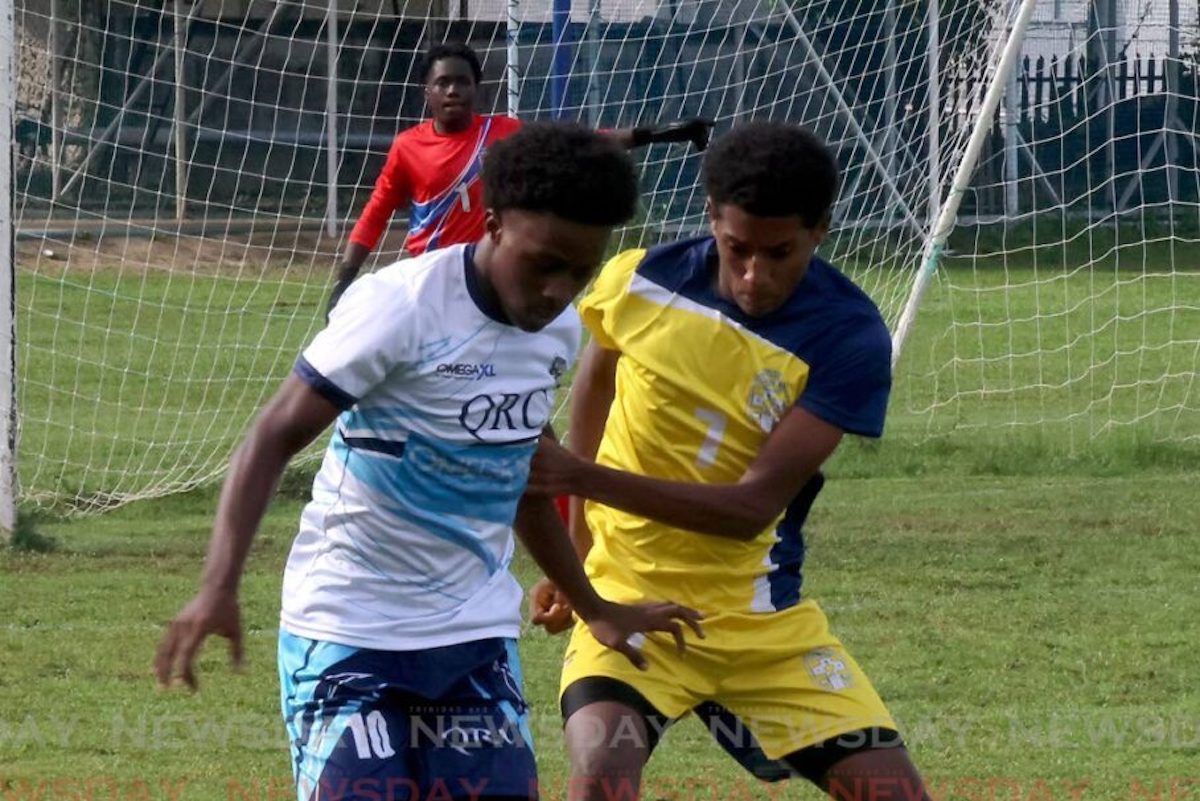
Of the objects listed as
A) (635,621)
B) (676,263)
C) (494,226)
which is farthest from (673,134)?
(494,226)

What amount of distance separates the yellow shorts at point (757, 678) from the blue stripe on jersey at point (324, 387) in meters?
0.96

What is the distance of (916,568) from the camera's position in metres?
8.04

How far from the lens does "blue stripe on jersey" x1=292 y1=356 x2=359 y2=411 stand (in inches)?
127

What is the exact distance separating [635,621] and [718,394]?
0.52 m

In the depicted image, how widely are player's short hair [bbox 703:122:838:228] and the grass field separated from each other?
192cm

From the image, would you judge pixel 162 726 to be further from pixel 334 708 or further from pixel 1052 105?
pixel 1052 105

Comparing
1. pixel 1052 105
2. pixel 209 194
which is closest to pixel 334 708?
pixel 209 194

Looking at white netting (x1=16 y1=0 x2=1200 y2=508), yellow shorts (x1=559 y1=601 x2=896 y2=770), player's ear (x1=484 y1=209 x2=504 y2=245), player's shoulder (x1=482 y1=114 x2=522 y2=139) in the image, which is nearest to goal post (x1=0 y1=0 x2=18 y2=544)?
white netting (x1=16 y1=0 x2=1200 y2=508)

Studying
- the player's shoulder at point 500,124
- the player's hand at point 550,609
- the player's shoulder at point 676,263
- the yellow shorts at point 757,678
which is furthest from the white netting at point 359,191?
the yellow shorts at point 757,678

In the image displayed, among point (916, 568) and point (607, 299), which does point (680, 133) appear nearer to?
point (916, 568)

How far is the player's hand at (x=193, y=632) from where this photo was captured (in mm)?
2902

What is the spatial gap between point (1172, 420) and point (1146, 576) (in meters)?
3.93

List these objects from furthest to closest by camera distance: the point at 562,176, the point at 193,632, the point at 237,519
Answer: the point at 562,176
the point at 237,519
the point at 193,632

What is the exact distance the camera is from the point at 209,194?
1138 centimetres
